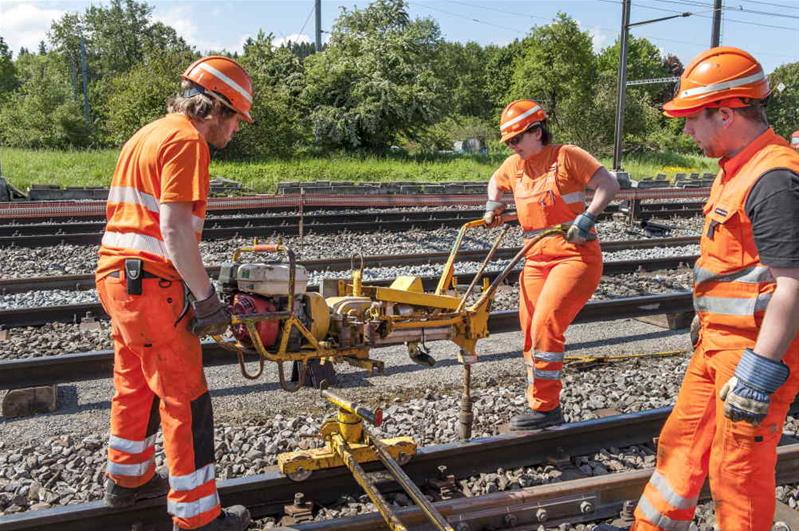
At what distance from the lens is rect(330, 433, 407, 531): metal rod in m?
3.21

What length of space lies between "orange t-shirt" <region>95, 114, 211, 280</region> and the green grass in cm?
1846

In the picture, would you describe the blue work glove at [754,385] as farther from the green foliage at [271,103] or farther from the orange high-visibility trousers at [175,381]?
the green foliage at [271,103]

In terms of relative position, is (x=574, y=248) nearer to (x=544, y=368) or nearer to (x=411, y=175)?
(x=544, y=368)

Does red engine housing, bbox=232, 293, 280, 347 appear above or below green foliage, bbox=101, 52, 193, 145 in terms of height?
below

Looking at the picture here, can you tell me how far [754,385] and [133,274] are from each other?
2459 mm

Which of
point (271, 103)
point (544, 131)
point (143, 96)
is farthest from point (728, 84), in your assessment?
point (271, 103)

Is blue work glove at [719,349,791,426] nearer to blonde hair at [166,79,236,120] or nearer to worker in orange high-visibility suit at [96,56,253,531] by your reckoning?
worker in orange high-visibility suit at [96,56,253,531]

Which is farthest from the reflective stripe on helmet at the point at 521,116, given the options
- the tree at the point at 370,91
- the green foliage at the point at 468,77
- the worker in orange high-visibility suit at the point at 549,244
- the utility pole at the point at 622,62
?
the green foliage at the point at 468,77

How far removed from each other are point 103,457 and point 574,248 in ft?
10.5

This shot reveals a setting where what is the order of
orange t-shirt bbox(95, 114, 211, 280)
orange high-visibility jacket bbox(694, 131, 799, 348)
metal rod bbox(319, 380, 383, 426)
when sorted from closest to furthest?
orange high-visibility jacket bbox(694, 131, 799, 348) < orange t-shirt bbox(95, 114, 211, 280) < metal rod bbox(319, 380, 383, 426)

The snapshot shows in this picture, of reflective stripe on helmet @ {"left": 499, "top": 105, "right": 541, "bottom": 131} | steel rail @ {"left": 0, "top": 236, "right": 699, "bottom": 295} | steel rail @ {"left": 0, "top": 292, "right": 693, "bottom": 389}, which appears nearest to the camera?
reflective stripe on helmet @ {"left": 499, "top": 105, "right": 541, "bottom": 131}

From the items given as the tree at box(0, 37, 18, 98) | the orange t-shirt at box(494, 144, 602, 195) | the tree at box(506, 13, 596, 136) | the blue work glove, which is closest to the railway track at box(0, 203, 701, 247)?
the orange t-shirt at box(494, 144, 602, 195)

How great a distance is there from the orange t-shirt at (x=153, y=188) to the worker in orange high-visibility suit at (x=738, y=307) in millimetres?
1974

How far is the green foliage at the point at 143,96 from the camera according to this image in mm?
27328
